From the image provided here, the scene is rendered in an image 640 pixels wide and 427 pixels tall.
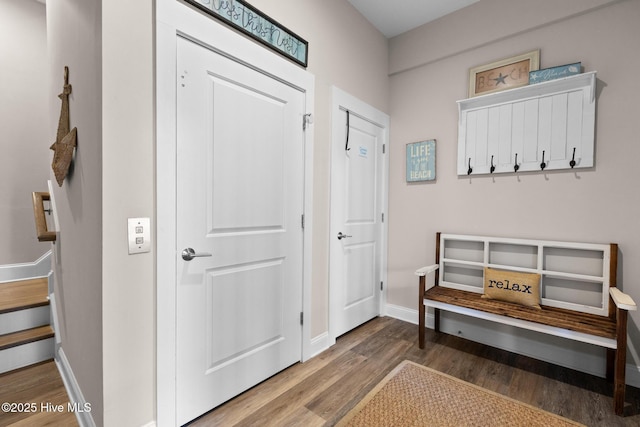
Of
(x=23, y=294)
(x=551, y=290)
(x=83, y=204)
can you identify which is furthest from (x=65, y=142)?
(x=551, y=290)

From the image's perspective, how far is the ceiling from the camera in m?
2.54

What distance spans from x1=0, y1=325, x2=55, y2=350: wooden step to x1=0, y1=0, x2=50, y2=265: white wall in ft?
4.07

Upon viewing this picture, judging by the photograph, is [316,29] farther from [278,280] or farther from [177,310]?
[177,310]

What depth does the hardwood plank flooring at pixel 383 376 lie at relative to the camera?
63.9 inches

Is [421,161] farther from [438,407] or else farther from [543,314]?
[438,407]

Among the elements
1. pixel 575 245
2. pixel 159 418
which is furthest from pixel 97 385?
pixel 575 245

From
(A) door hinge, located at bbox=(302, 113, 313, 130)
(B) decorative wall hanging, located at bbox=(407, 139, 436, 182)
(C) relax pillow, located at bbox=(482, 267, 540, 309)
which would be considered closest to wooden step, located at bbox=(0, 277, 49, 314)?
(A) door hinge, located at bbox=(302, 113, 313, 130)

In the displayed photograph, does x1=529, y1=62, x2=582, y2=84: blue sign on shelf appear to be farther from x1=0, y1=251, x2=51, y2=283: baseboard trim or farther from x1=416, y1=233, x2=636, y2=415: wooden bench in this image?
x1=0, y1=251, x2=51, y2=283: baseboard trim

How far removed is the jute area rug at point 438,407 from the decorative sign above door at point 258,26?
2324 mm

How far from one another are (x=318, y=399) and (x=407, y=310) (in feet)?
5.11

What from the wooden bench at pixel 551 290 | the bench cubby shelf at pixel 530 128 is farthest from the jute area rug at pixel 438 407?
the bench cubby shelf at pixel 530 128

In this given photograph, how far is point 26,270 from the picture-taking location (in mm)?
2982

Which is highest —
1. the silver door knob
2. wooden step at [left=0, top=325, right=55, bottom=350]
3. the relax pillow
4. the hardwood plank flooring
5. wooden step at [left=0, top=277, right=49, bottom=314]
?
the silver door knob

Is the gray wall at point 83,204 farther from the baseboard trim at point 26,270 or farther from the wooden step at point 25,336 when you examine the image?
the baseboard trim at point 26,270
